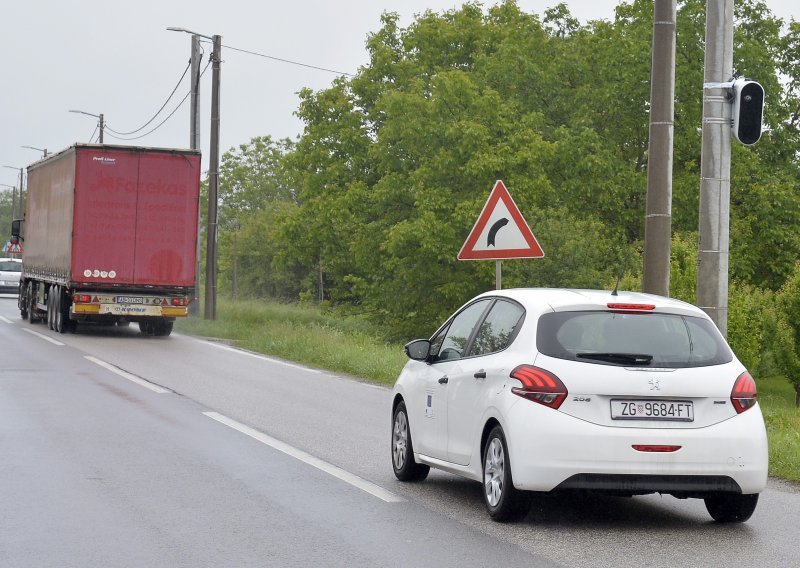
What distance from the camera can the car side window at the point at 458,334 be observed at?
9312mm

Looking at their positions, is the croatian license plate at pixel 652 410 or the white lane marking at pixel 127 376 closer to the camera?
the croatian license plate at pixel 652 410

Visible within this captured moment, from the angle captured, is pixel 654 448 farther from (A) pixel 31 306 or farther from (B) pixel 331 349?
(A) pixel 31 306

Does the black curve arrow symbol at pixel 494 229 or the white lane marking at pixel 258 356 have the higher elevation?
the black curve arrow symbol at pixel 494 229

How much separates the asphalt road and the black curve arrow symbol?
215cm

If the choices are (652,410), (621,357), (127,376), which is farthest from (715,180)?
(127,376)

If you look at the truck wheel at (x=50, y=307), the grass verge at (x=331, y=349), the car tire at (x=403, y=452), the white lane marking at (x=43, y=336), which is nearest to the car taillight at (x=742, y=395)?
the car tire at (x=403, y=452)

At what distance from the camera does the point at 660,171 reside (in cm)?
1328

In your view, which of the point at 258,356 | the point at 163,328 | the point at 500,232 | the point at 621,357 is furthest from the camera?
the point at 163,328

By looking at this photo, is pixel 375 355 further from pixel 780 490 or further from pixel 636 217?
pixel 636 217

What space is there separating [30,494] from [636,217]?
3724cm

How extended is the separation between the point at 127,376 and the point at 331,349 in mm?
5832

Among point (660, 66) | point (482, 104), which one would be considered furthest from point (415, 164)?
point (660, 66)

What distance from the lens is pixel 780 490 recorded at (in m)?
10.1

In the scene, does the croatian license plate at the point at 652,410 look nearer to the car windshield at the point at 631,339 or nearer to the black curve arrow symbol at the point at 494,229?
the car windshield at the point at 631,339
